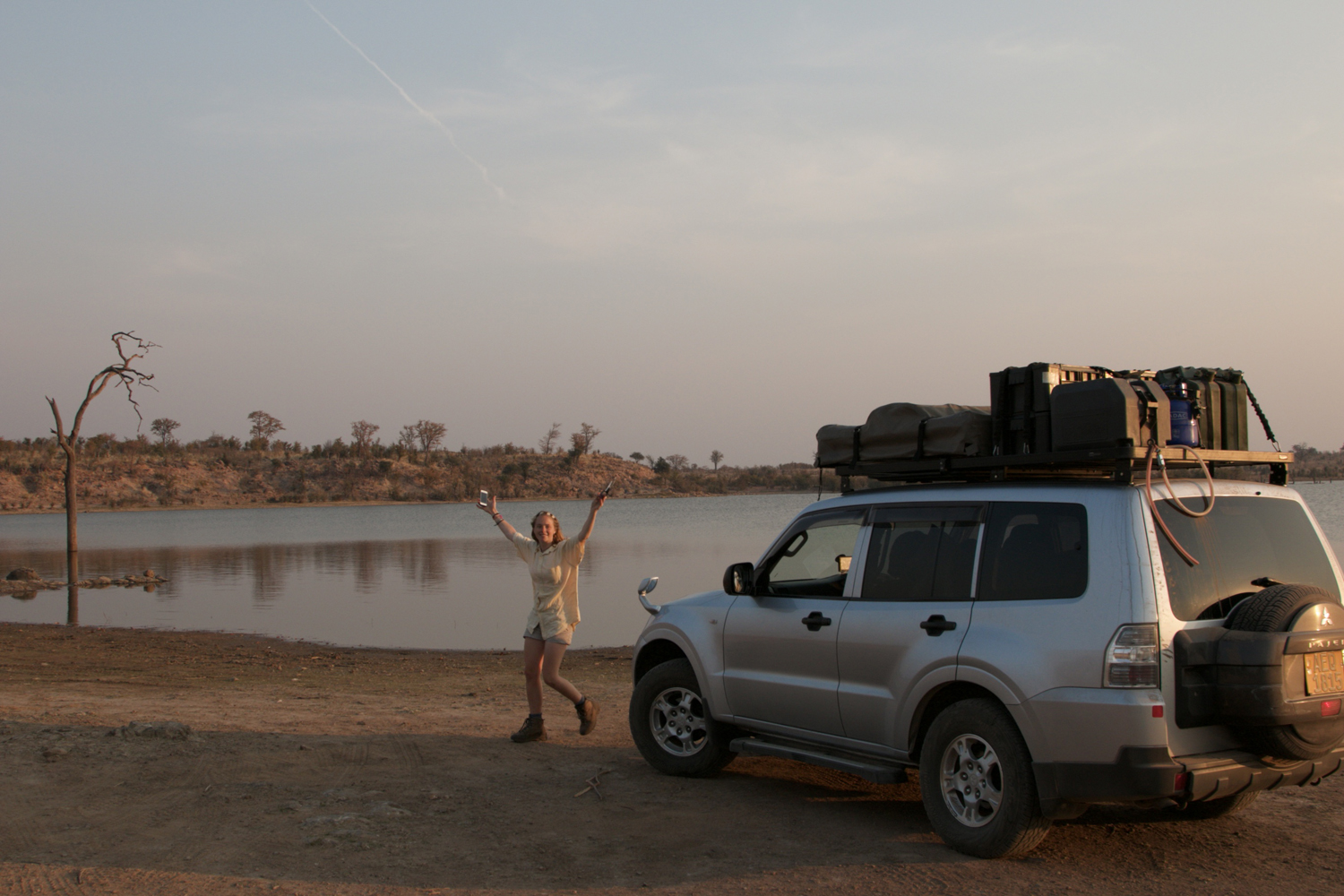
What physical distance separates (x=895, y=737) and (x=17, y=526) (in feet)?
237

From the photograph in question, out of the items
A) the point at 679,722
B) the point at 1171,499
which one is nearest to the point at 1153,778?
the point at 1171,499

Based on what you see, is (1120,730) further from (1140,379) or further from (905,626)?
(1140,379)

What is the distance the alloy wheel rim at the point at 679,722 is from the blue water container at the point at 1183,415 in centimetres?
336

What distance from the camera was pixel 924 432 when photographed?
6.02m

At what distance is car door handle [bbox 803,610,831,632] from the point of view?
615 cm

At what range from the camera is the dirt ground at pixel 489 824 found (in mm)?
5078

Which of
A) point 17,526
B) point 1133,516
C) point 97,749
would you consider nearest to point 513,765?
point 97,749

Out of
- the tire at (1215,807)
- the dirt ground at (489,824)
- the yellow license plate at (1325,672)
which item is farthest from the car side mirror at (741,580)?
the yellow license plate at (1325,672)

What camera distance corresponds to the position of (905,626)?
5.68 m

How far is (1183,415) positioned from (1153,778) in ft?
5.90

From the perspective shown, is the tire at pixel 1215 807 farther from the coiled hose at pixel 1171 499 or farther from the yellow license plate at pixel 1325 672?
the coiled hose at pixel 1171 499

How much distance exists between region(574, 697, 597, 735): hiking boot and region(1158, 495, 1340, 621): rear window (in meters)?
4.75

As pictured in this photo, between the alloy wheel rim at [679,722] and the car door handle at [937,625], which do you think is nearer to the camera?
the car door handle at [937,625]

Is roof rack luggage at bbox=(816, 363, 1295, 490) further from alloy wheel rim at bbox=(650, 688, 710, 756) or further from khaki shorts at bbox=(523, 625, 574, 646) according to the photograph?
khaki shorts at bbox=(523, 625, 574, 646)
